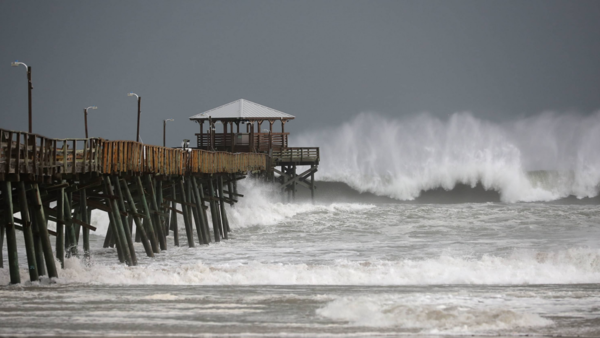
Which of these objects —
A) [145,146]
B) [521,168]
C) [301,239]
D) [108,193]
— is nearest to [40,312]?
[108,193]

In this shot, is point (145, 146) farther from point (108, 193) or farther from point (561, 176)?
point (561, 176)

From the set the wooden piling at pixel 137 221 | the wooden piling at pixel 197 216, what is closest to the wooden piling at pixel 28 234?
the wooden piling at pixel 137 221

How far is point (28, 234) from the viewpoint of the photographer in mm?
14758

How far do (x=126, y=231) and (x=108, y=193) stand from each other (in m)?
1.48

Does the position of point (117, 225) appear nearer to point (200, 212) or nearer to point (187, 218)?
point (187, 218)

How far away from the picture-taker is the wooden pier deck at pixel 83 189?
14.5 metres

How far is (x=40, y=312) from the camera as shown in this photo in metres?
11.3

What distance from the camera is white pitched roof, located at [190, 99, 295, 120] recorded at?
52.3 m

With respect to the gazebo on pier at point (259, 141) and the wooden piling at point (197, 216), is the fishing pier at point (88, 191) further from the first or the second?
the gazebo on pier at point (259, 141)

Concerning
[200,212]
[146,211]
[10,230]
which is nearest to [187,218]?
[200,212]

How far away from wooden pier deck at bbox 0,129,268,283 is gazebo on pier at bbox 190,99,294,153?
825 inches

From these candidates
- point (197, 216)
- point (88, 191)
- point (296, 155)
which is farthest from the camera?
point (296, 155)

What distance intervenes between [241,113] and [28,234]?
38.2m

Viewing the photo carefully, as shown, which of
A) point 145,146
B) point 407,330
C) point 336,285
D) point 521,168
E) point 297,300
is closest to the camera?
point 407,330
